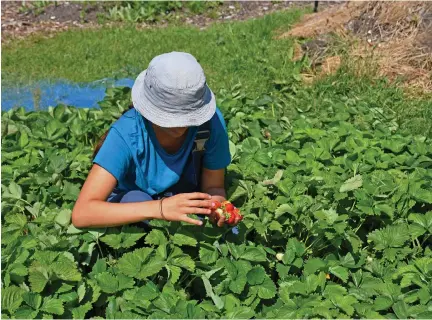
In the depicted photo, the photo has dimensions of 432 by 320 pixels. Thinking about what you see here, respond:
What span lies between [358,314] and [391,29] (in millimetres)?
4518

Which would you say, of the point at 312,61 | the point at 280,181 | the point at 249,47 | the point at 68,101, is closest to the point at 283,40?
the point at 249,47

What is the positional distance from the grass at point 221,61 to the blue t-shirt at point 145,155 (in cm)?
227

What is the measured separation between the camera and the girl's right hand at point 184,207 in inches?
108

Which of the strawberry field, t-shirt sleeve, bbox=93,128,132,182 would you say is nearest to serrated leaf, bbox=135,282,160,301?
the strawberry field

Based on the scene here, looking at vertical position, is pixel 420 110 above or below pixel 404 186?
below

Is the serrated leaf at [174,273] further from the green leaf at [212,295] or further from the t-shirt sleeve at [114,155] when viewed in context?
the t-shirt sleeve at [114,155]

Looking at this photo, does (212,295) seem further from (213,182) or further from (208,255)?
(213,182)

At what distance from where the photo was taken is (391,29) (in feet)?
21.9

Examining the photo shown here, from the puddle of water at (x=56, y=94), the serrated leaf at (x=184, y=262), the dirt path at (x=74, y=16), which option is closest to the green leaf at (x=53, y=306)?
the serrated leaf at (x=184, y=262)

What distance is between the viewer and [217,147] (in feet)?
10.5

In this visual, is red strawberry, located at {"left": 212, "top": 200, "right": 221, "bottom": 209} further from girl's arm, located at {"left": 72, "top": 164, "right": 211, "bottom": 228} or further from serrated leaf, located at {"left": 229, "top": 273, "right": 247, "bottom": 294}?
serrated leaf, located at {"left": 229, "top": 273, "right": 247, "bottom": 294}

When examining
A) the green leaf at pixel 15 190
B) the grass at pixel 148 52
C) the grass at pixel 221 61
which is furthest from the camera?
the grass at pixel 148 52

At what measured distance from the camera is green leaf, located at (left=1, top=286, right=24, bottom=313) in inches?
99.1

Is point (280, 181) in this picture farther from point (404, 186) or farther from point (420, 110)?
point (420, 110)
